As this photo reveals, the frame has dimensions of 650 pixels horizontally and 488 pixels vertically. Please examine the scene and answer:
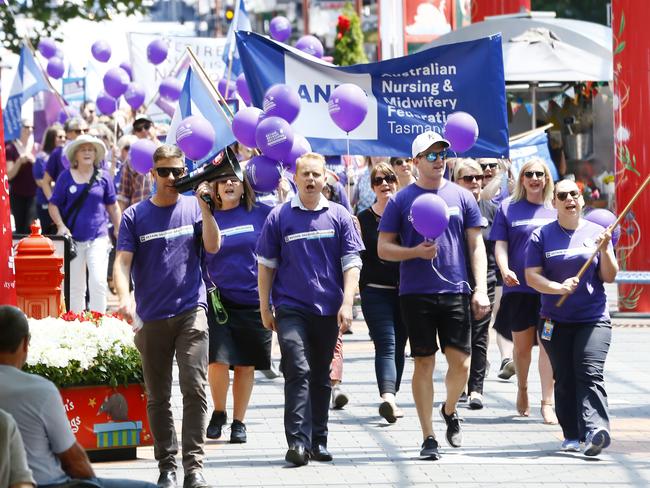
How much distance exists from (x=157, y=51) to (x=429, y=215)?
50.1 ft

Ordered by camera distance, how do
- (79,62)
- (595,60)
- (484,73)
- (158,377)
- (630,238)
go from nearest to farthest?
(158,377) → (484,73) → (630,238) → (595,60) → (79,62)

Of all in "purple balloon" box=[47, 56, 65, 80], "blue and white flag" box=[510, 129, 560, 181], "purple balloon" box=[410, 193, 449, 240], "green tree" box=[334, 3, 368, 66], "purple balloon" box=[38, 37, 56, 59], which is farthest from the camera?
"green tree" box=[334, 3, 368, 66]

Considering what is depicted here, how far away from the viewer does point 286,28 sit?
18.1m

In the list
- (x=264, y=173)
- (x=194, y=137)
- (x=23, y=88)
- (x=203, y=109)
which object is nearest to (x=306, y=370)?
(x=264, y=173)

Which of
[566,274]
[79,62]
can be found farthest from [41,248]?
[79,62]

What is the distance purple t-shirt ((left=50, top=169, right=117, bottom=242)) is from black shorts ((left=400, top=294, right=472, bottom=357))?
6.02 m

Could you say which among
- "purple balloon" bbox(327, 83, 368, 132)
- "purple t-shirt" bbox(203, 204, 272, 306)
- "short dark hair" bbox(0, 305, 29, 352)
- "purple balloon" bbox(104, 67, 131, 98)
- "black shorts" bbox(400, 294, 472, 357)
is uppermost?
"purple balloon" bbox(104, 67, 131, 98)

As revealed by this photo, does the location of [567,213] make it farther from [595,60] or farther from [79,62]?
[79,62]

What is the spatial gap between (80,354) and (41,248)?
202cm

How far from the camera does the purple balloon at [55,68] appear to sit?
938 inches

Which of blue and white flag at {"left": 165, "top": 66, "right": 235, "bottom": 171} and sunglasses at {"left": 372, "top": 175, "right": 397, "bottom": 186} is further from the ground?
blue and white flag at {"left": 165, "top": 66, "right": 235, "bottom": 171}

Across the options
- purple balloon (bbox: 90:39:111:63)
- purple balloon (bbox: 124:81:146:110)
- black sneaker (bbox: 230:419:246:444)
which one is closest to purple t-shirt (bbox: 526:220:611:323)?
black sneaker (bbox: 230:419:246:444)

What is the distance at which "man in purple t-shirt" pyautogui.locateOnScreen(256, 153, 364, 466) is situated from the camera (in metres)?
9.45

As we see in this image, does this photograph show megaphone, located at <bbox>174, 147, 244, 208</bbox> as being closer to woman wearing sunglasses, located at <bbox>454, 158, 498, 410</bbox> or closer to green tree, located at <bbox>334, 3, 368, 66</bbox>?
woman wearing sunglasses, located at <bbox>454, 158, 498, 410</bbox>
